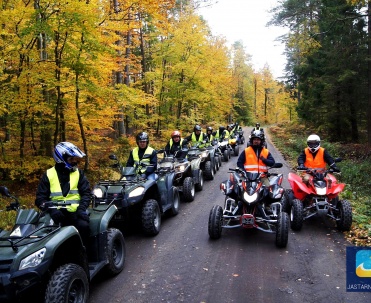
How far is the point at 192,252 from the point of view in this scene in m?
5.79

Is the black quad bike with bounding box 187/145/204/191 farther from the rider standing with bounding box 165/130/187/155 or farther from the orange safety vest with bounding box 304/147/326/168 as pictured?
the orange safety vest with bounding box 304/147/326/168

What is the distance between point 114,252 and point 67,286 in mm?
1683

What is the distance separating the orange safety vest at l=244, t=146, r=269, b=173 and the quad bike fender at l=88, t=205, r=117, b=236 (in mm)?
3238

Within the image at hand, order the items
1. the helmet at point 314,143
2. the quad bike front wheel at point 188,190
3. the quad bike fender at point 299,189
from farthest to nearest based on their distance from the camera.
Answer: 1. the quad bike front wheel at point 188,190
2. the helmet at point 314,143
3. the quad bike fender at point 299,189

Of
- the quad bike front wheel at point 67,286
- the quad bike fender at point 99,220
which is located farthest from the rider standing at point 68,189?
the quad bike front wheel at point 67,286

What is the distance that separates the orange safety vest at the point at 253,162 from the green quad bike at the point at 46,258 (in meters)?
3.47

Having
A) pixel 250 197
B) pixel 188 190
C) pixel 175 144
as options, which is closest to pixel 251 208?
pixel 250 197

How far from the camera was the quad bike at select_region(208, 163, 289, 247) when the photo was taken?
589 centimetres

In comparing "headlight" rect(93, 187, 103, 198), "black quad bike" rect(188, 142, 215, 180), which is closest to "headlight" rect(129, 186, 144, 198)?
"headlight" rect(93, 187, 103, 198)

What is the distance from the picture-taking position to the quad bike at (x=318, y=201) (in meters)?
6.53

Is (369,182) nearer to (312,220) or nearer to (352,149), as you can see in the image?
(312,220)

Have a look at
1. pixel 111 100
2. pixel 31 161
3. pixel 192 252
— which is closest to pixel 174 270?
pixel 192 252

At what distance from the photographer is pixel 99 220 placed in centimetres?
460

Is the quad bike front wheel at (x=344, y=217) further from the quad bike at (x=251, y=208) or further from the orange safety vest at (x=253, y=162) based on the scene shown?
the orange safety vest at (x=253, y=162)
